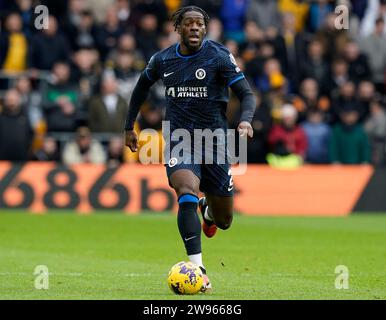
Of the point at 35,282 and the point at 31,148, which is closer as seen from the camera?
the point at 35,282

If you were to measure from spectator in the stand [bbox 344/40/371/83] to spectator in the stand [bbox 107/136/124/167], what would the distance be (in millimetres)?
5556

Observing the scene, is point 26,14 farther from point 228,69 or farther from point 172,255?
point 228,69

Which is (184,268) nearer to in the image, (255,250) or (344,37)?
(255,250)

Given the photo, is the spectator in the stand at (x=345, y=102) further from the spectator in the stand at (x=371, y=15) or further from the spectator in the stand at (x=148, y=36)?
the spectator in the stand at (x=148, y=36)

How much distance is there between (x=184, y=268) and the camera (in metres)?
10.5

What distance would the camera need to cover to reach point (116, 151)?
22.8 metres

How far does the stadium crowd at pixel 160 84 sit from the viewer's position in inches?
898

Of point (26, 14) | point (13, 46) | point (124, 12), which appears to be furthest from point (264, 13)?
point (13, 46)

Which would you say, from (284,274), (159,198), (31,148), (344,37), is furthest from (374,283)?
(344,37)

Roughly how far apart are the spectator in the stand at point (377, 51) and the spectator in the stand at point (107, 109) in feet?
20.1

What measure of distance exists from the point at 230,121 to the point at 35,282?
11.4 m

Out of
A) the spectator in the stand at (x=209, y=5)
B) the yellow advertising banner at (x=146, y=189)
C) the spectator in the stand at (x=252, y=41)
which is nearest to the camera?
the yellow advertising banner at (x=146, y=189)

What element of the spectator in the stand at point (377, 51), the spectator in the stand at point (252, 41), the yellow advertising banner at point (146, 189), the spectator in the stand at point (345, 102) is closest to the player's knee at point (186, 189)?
the yellow advertising banner at point (146, 189)
